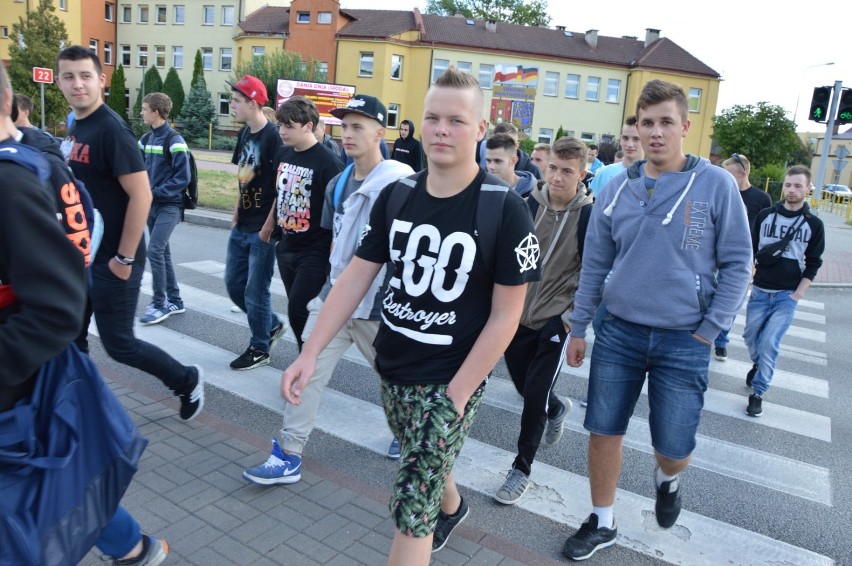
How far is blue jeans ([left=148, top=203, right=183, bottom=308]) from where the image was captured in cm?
665

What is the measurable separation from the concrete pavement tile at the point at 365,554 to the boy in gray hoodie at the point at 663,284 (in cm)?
90

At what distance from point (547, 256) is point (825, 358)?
5.40 m

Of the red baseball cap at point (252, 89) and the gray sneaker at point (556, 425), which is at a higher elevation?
the red baseball cap at point (252, 89)

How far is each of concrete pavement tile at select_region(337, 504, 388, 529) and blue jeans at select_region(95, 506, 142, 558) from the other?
3.60 feet

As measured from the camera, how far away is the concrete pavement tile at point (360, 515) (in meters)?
3.35

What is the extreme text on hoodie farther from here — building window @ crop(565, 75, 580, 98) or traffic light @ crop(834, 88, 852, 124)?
building window @ crop(565, 75, 580, 98)

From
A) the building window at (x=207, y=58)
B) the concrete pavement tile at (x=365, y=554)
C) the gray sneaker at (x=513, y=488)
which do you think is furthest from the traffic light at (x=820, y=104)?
the building window at (x=207, y=58)

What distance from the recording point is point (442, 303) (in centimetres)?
232

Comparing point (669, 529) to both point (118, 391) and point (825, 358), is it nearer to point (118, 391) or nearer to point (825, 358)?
point (118, 391)

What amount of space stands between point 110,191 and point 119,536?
7.10 ft

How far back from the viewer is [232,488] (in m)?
3.61

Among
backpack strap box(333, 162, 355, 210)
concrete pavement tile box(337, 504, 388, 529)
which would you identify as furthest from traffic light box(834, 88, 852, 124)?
concrete pavement tile box(337, 504, 388, 529)

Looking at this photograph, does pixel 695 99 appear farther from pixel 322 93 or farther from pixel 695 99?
pixel 322 93

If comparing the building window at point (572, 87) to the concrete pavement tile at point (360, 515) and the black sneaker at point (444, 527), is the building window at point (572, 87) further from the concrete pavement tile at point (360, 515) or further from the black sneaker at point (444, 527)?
the black sneaker at point (444, 527)
